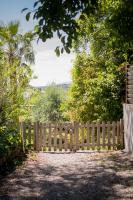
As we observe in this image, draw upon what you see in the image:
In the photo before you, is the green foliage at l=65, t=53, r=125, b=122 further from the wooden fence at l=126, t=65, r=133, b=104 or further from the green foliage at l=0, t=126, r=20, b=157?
the green foliage at l=0, t=126, r=20, b=157

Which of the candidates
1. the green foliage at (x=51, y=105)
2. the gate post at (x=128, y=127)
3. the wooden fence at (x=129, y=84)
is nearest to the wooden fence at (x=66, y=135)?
the gate post at (x=128, y=127)

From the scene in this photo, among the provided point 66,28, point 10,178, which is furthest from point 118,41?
point 10,178

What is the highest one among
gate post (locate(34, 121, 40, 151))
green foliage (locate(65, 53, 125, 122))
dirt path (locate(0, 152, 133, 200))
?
green foliage (locate(65, 53, 125, 122))

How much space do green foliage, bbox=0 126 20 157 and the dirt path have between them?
2.33ft

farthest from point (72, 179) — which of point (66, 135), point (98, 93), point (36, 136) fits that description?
point (98, 93)

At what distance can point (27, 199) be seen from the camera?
7477 mm

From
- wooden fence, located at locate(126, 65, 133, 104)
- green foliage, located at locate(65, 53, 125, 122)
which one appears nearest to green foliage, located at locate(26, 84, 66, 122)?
green foliage, located at locate(65, 53, 125, 122)

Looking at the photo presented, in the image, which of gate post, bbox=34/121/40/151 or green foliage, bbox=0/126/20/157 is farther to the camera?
gate post, bbox=34/121/40/151

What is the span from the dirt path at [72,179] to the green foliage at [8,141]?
2.33 feet

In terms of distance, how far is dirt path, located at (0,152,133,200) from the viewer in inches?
306

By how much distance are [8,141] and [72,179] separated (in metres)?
3.31

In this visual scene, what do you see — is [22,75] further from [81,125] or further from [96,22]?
[96,22]

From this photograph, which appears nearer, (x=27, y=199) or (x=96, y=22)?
(x=27, y=199)

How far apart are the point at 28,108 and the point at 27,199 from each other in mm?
8772
